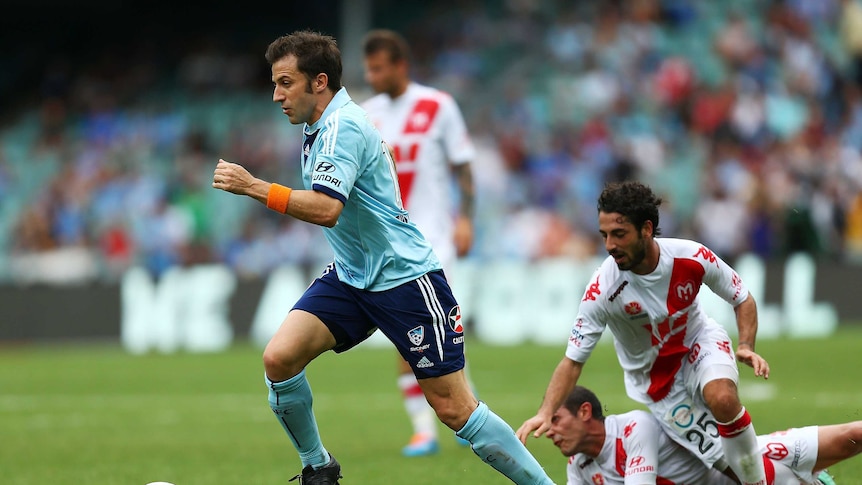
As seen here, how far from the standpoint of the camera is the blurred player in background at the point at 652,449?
262 inches

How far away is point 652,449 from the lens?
22.2 feet

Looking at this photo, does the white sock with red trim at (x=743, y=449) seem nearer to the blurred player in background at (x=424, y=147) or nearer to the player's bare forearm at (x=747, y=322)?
the player's bare forearm at (x=747, y=322)

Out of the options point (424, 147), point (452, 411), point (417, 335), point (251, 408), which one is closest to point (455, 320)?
point (417, 335)

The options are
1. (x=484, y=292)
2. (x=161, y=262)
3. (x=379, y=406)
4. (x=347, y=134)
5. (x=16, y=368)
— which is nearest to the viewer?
(x=347, y=134)

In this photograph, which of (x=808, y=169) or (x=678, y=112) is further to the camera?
(x=678, y=112)

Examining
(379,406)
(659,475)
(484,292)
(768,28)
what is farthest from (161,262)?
(659,475)

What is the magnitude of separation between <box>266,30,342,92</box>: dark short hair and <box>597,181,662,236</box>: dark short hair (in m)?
1.51

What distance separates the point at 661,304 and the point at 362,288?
1540mm

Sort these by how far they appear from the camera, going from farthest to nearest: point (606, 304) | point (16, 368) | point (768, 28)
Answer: point (768, 28) → point (16, 368) → point (606, 304)

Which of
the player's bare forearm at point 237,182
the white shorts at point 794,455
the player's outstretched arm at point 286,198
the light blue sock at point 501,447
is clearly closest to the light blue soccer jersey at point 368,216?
the player's outstretched arm at point 286,198

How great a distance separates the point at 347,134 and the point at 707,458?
2.54 metres

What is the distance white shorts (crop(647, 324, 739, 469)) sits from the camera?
668cm

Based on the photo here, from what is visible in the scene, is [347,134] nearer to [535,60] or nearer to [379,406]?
[379,406]

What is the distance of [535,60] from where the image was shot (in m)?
23.8
